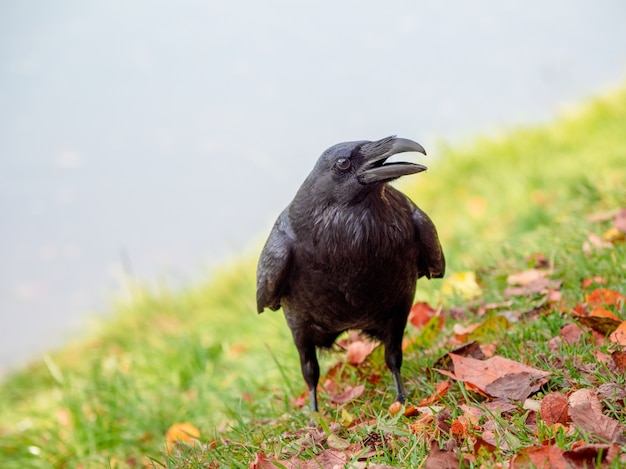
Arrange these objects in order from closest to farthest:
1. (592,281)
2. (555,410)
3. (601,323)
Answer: (555,410) < (601,323) < (592,281)

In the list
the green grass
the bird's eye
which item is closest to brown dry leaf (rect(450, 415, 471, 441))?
the green grass

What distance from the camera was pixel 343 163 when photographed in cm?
280

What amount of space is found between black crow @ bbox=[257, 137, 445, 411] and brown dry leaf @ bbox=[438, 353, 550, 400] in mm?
382

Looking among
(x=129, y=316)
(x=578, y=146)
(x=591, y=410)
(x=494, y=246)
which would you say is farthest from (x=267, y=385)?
(x=578, y=146)

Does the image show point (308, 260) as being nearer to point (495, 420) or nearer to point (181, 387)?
point (495, 420)

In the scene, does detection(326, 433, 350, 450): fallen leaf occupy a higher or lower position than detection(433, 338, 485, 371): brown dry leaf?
lower

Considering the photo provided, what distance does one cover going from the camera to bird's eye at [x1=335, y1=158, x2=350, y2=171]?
9.16ft

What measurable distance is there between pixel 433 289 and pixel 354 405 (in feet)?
4.55

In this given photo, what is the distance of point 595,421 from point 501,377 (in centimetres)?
52

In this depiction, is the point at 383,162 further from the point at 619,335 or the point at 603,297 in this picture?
the point at 603,297

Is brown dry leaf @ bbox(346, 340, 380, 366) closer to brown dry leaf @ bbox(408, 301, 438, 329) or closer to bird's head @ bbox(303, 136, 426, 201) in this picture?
brown dry leaf @ bbox(408, 301, 438, 329)

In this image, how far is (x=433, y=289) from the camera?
434 cm

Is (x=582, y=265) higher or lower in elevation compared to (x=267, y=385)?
higher

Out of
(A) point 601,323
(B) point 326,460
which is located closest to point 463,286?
(A) point 601,323
